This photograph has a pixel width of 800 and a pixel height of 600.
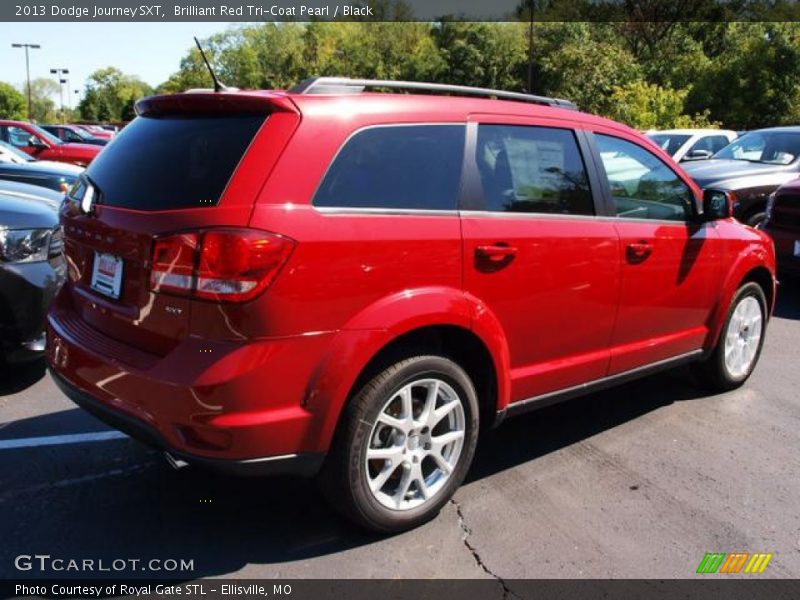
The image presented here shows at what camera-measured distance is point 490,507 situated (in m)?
3.30

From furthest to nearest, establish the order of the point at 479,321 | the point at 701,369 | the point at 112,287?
the point at 701,369 < the point at 479,321 < the point at 112,287

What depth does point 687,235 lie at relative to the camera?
4203 millimetres

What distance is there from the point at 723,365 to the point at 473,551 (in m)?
2.65

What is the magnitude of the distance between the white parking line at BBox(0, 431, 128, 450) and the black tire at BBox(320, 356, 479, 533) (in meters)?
1.72

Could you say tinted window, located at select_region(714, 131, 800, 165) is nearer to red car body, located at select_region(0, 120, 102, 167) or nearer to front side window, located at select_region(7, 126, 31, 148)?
red car body, located at select_region(0, 120, 102, 167)

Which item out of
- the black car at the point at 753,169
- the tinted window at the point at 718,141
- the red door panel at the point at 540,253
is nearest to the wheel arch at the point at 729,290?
the red door panel at the point at 540,253

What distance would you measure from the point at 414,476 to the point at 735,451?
203cm

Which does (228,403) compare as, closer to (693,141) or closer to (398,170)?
(398,170)

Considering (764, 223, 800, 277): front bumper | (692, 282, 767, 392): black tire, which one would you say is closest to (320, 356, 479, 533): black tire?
(692, 282, 767, 392): black tire

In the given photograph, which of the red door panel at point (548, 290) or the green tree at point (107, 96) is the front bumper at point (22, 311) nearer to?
the red door panel at point (548, 290)

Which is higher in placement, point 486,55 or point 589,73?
point 486,55

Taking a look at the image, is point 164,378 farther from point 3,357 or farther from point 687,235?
point 687,235

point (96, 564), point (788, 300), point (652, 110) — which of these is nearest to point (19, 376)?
point (96, 564)

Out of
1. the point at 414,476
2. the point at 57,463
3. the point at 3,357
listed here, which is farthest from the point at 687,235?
the point at 3,357
